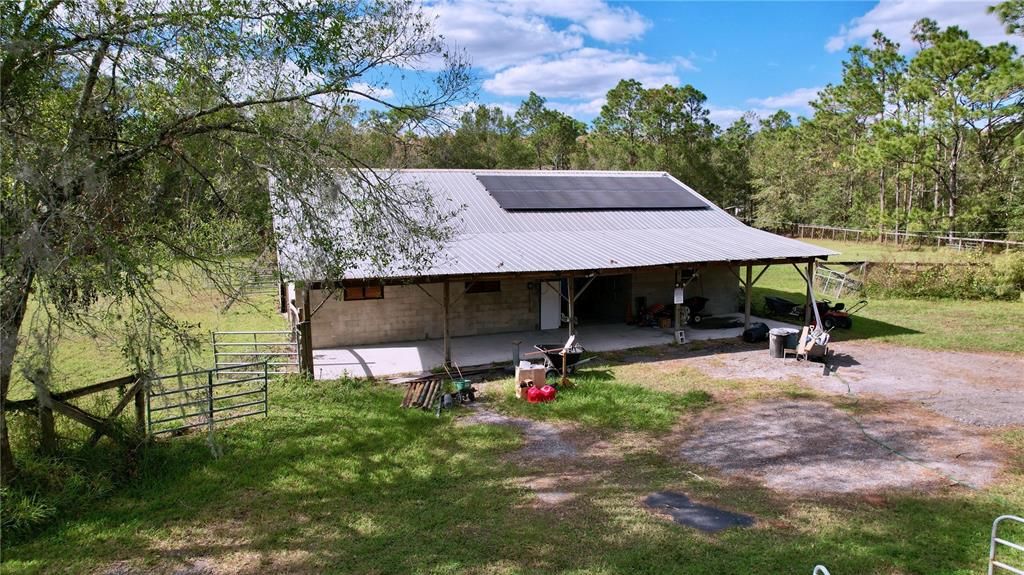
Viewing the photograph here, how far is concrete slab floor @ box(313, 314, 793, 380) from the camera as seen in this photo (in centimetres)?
1315

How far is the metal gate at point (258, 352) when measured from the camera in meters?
12.4

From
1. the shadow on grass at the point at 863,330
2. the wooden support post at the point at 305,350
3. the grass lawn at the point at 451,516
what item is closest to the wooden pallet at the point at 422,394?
the grass lawn at the point at 451,516

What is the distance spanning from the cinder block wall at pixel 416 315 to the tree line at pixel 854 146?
10.4 meters

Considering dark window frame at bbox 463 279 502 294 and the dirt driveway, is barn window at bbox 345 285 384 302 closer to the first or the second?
dark window frame at bbox 463 279 502 294

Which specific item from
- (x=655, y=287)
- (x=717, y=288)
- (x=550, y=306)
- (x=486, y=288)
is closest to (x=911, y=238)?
(x=717, y=288)

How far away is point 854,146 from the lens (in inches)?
1663

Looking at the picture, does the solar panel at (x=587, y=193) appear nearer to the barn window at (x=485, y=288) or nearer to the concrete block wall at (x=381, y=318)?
the barn window at (x=485, y=288)

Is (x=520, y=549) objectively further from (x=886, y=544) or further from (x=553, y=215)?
(x=553, y=215)

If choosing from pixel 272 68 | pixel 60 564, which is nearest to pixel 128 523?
pixel 60 564

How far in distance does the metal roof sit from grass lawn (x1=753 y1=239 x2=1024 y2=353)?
274 centimetres

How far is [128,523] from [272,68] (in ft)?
18.0

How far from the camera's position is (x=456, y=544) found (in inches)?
250

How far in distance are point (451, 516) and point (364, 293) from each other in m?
8.89

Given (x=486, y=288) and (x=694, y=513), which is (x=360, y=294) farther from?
(x=694, y=513)
